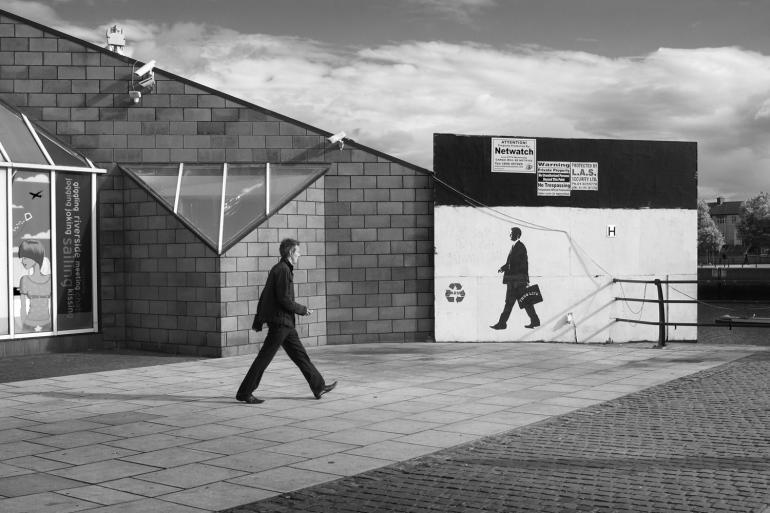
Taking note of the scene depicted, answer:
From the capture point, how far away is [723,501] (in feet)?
17.4

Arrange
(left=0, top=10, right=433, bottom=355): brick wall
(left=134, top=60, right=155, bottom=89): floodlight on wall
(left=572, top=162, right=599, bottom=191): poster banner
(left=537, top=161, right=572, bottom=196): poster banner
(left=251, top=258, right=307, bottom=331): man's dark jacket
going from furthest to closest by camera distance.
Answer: (left=572, top=162, right=599, bottom=191): poster banner, (left=537, top=161, right=572, bottom=196): poster banner, (left=134, top=60, right=155, bottom=89): floodlight on wall, (left=0, top=10, right=433, bottom=355): brick wall, (left=251, top=258, right=307, bottom=331): man's dark jacket

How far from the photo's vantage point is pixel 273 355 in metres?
9.03

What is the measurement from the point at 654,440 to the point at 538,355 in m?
6.21

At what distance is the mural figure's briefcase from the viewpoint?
15.5 m

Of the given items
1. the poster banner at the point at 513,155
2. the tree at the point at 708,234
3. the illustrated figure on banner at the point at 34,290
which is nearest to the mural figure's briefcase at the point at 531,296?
the poster banner at the point at 513,155

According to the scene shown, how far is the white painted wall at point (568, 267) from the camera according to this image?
15258mm

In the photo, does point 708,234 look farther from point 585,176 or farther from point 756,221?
point 585,176

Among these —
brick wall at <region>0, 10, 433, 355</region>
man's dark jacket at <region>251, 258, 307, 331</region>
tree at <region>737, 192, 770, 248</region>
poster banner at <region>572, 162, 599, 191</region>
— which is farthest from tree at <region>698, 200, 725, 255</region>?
man's dark jacket at <region>251, 258, 307, 331</region>

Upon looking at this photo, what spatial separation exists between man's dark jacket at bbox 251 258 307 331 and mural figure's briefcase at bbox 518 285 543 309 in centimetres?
721

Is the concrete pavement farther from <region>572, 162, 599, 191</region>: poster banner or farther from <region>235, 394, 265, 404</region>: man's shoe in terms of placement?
<region>572, 162, 599, 191</region>: poster banner

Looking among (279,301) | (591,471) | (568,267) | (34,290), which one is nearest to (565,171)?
(568,267)

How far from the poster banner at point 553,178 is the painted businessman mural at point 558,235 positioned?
0.02 meters

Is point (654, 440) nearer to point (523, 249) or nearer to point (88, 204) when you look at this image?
point (523, 249)

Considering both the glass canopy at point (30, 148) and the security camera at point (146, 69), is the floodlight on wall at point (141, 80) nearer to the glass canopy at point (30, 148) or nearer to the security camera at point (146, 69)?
the security camera at point (146, 69)
